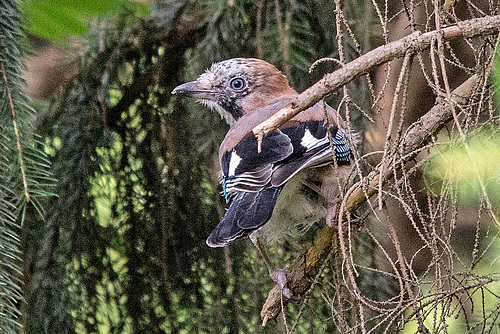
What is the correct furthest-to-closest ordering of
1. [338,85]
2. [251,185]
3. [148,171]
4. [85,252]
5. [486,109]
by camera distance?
[148,171], [85,252], [251,185], [486,109], [338,85]

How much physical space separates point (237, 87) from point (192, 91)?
31 centimetres

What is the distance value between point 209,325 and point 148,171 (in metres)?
0.54

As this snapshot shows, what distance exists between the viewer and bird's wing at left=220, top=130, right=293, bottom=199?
1.56 metres

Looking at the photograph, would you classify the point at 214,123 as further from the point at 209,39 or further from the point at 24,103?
the point at 24,103

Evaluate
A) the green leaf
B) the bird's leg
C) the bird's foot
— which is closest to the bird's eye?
the bird's leg

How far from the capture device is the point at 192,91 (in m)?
1.91

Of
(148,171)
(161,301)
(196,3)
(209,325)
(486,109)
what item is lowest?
(209,325)

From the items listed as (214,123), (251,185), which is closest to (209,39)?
(214,123)

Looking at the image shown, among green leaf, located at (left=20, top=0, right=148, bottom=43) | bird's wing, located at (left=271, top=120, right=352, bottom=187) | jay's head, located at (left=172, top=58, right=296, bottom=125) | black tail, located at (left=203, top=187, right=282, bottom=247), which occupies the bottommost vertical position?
black tail, located at (left=203, top=187, right=282, bottom=247)

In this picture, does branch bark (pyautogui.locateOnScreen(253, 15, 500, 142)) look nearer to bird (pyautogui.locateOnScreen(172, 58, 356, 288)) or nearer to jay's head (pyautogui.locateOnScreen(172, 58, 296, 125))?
bird (pyautogui.locateOnScreen(172, 58, 356, 288))

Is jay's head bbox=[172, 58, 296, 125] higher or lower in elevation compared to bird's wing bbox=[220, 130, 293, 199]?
higher

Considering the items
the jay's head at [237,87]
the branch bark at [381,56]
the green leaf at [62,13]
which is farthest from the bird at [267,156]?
the green leaf at [62,13]

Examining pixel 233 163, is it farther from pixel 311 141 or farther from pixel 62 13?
pixel 62 13

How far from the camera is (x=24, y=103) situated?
4.65 feet
